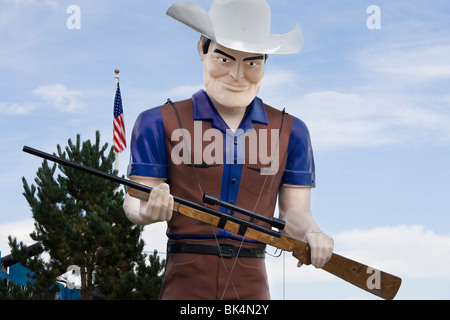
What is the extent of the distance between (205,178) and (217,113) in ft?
1.81

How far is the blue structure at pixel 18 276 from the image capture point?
12993mm

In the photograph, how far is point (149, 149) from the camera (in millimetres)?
5070

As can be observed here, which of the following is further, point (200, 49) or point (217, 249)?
point (200, 49)

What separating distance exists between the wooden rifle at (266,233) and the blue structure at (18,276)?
8778 millimetres

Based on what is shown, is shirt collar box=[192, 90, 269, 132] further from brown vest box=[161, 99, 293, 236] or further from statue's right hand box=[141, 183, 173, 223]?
statue's right hand box=[141, 183, 173, 223]

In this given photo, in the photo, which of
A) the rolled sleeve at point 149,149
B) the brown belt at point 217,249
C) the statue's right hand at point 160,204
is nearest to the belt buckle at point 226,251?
the brown belt at point 217,249

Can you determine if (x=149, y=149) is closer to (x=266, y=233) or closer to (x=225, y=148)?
(x=225, y=148)

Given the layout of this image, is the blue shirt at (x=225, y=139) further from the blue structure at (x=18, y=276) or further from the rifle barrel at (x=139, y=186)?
the blue structure at (x=18, y=276)

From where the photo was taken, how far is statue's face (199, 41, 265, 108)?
16.7 ft

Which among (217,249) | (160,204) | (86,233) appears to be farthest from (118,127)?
(160,204)

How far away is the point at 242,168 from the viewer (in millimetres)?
5082

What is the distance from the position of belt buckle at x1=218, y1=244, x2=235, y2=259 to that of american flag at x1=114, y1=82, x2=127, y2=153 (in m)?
8.41

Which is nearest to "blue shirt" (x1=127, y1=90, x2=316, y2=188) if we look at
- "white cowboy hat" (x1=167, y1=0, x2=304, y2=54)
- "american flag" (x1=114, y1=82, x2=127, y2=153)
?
"white cowboy hat" (x1=167, y1=0, x2=304, y2=54)
